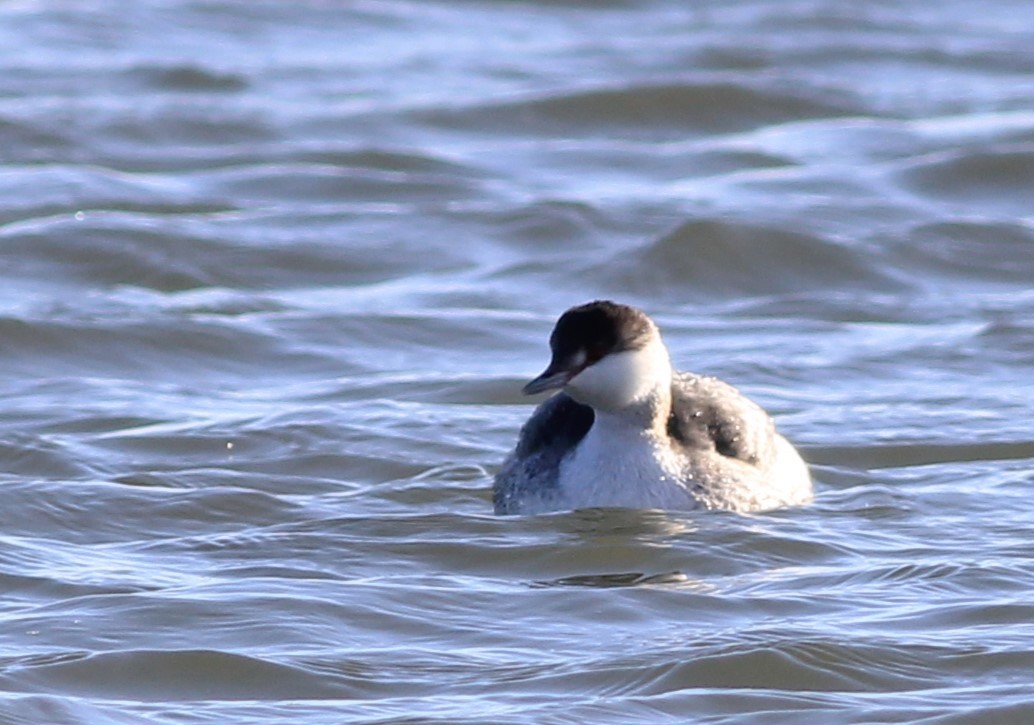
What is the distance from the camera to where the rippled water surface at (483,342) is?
8.45 metres

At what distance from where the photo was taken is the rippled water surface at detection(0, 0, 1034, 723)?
845 cm

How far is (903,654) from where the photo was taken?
845cm

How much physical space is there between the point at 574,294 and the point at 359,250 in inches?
66.9

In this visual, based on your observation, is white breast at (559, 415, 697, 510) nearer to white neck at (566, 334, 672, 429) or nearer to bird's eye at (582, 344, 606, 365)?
white neck at (566, 334, 672, 429)

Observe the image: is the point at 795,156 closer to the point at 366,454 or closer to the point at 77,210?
the point at 77,210

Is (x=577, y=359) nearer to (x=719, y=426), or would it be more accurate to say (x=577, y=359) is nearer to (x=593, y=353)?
(x=593, y=353)

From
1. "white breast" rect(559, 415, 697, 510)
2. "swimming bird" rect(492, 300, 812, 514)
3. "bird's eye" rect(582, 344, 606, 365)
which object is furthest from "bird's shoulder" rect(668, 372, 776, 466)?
"bird's eye" rect(582, 344, 606, 365)

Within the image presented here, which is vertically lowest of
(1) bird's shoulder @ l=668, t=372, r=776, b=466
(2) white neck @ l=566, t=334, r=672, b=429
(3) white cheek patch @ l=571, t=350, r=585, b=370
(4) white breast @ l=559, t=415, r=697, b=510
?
(4) white breast @ l=559, t=415, r=697, b=510

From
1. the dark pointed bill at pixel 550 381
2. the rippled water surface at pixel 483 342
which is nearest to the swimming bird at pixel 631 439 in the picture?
the dark pointed bill at pixel 550 381

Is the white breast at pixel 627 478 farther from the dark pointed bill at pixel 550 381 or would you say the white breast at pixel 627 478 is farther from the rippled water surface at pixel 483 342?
the dark pointed bill at pixel 550 381

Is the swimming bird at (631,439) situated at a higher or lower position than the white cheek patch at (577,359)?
lower

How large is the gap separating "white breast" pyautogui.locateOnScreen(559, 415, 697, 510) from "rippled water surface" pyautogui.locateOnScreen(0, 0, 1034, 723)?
96 millimetres

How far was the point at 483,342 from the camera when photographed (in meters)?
14.5

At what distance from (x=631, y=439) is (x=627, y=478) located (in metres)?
0.17
